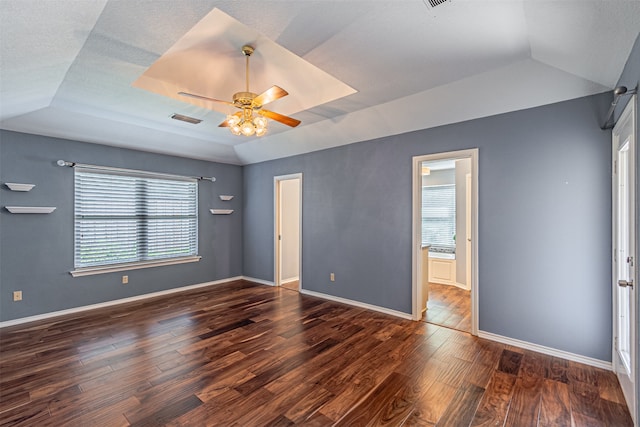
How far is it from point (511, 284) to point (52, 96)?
5.42 metres

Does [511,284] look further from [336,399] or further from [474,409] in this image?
[336,399]

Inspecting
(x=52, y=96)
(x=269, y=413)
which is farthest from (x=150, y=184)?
(x=269, y=413)

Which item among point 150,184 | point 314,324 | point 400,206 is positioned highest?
point 150,184

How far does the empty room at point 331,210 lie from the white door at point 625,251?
0.10ft

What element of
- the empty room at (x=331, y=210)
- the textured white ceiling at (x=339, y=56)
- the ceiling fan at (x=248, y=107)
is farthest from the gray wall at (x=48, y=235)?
the ceiling fan at (x=248, y=107)

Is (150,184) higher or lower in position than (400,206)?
higher

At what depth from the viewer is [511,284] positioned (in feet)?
10.3

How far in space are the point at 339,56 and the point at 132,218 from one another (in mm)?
4269

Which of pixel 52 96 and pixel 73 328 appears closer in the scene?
pixel 52 96

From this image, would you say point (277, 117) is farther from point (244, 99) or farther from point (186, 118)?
point (186, 118)

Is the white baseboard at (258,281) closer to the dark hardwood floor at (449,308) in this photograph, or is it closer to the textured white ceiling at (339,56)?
the dark hardwood floor at (449,308)

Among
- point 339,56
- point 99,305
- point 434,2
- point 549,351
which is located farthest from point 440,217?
point 99,305

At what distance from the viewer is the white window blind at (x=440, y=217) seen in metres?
6.34

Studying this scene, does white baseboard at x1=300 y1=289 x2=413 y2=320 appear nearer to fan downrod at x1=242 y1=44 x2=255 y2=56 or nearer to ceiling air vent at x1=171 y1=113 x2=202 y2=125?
ceiling air vent at x1=171 y1=113 x2=202 y2=125
